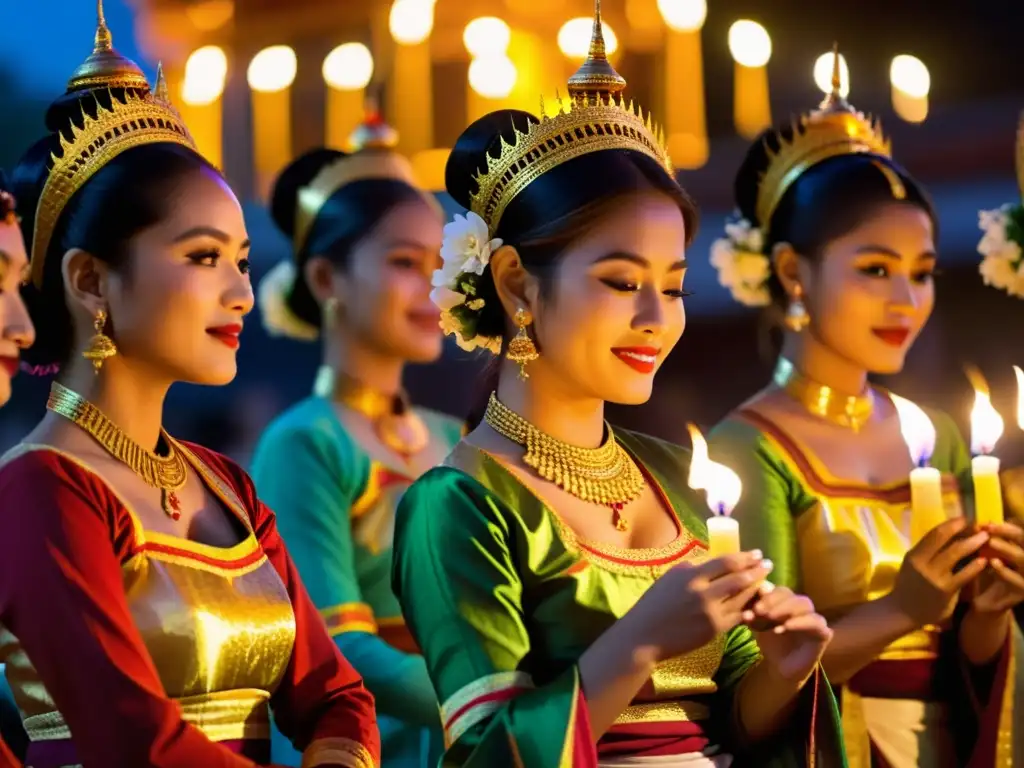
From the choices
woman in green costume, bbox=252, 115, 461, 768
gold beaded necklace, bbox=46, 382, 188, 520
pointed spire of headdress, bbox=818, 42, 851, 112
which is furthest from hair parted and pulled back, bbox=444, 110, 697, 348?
woman in green costume, bbox=252, 115, 461, 768

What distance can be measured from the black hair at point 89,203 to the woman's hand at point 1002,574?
1256 millimetres

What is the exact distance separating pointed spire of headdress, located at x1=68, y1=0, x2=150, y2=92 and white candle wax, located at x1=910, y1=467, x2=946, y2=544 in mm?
1216

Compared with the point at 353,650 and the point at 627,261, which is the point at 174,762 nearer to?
the point at 627,261

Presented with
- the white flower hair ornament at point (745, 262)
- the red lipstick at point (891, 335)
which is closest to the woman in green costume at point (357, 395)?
the white flower hair ornament at point (745, 262)

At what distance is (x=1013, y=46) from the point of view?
5707mm

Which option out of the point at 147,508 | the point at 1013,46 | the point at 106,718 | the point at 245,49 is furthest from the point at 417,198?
the point at 245,49

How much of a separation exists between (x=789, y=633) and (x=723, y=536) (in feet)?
0.93

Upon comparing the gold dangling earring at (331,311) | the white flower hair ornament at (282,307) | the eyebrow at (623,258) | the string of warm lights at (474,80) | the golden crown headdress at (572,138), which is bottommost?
the eyebrow at (623,258)

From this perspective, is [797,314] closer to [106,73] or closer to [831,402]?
[831,402]

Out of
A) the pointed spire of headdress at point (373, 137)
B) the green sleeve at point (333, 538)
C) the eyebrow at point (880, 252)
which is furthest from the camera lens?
the pointed spire of headdress at point (373, 137)

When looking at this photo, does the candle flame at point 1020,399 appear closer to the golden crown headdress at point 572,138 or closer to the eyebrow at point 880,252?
the eyebrow at point 880,252

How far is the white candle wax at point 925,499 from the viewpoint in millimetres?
2574

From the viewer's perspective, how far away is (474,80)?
5.44 metres

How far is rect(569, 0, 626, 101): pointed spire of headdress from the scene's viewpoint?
96.8 inches
